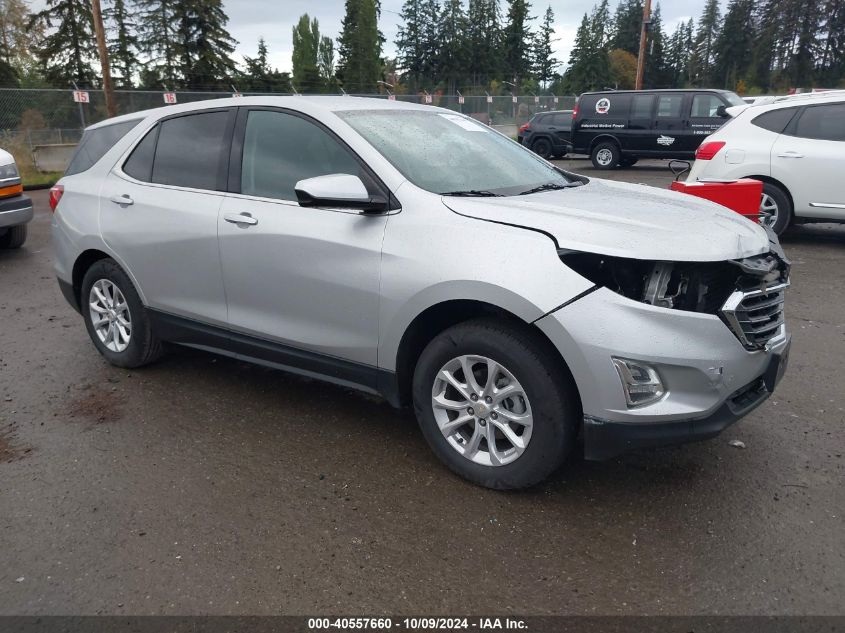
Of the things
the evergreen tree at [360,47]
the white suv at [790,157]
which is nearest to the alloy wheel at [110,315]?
the white suv at [790,157]

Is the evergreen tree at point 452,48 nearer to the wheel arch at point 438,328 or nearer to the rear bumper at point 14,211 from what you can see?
the rear bumper at point 14,211

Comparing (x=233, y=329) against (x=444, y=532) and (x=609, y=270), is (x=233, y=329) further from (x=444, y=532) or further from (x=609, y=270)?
(x=609, y=270)

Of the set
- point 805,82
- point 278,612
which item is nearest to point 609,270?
point 278,612

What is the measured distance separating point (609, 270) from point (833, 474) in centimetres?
→ 157

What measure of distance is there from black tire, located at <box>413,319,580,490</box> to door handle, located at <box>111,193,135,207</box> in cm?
240

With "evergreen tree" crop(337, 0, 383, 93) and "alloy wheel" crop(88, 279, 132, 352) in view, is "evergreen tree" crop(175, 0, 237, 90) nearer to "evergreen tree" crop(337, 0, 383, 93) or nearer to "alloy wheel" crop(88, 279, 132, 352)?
"evergreen tree" crop(337, 0, 383, 93)

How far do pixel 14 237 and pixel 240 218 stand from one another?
6971 mm

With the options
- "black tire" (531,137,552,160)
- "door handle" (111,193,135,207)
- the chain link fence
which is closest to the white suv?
"door handle" (111,193,135,207)

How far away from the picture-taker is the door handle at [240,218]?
375 cm

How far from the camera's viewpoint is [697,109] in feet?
53.9

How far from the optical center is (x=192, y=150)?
4262 millimetres

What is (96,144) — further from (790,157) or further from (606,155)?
(606,155)

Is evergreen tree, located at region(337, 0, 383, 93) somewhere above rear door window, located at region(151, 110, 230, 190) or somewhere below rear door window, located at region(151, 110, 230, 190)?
above

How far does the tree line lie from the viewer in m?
47.9
